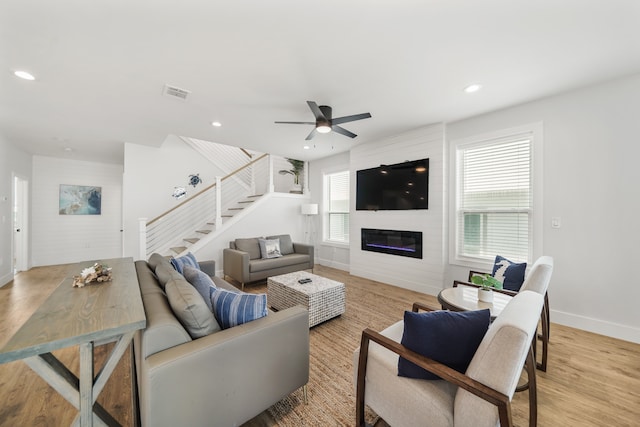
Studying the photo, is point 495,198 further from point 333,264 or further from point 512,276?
point 333,264

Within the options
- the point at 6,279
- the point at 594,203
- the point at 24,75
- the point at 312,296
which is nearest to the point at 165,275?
the point at 312,296

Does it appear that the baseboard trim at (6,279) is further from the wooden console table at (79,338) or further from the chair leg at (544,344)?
the chair leg at (544,344)

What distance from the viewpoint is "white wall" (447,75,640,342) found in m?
2.56

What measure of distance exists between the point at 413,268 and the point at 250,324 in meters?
3.37

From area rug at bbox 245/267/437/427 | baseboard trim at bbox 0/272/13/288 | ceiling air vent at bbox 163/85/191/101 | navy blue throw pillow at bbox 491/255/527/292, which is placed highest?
ceiling air vent at bbox 163/85/191/101

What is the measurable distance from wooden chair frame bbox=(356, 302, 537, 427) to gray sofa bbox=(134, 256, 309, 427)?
423mm

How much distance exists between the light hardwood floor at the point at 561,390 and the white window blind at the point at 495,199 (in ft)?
3.74

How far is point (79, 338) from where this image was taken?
106 centimetres

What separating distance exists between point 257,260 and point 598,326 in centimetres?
466

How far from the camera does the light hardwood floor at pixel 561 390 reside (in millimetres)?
1607

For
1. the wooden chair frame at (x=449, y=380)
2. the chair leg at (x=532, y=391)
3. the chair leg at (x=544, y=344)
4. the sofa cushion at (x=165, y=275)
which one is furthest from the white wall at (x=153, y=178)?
the chair leg at (x=544, y=344)

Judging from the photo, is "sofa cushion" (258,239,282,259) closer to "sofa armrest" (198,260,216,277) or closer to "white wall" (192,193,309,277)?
"white wall" (192,193,309,277)

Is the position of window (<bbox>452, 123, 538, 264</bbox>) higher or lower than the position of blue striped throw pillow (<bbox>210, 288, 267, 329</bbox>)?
higher

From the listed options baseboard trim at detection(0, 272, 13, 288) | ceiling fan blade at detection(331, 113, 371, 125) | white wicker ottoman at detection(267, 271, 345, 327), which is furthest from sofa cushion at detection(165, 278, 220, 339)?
baseboard trim at detection(0, 272, 13, 288)
